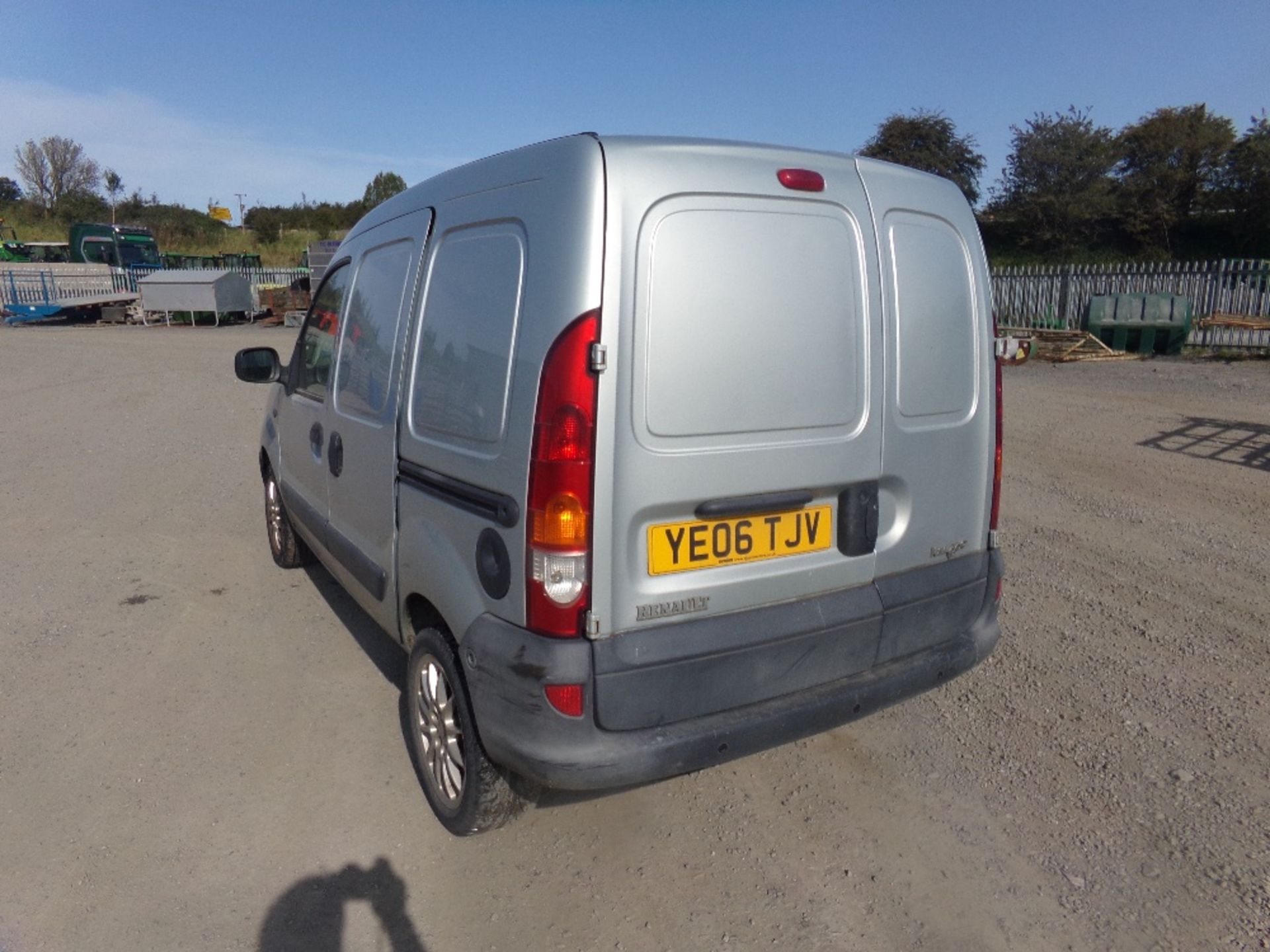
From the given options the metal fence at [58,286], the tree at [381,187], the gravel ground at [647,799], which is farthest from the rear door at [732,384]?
the tree at [381,187]

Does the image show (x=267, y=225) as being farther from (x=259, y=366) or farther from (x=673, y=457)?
(x=673, y=457)

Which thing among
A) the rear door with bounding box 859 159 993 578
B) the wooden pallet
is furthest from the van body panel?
the wooden pallet

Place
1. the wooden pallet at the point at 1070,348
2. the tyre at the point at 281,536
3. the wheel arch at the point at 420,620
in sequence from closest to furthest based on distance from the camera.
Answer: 1. the wheel arch at the point at 420,620
2. the tyre at the point at 281,536
3. the wooden pallet at the point at 1070,348

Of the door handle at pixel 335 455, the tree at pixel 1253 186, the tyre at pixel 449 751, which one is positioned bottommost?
the tyre at pixel 449 751

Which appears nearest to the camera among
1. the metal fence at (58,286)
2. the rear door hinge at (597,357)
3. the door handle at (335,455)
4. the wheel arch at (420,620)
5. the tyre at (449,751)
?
the rear door hinge at (597,357)

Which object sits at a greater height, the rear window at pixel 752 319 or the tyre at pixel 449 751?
the rear window at pixel 752 319

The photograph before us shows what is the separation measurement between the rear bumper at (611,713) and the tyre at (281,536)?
308cm

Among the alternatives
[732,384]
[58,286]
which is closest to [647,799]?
[732,384]

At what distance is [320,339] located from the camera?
4.21 meters

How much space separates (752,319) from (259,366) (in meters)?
3.12

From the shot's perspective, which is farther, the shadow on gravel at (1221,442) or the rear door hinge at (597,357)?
the shadow on gravel at (1221,442)

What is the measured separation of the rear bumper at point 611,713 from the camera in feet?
7.93

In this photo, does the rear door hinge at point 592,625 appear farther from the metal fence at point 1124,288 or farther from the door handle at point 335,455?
the metal fence at point 1124,288

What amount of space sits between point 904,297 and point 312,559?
4.06 metres
